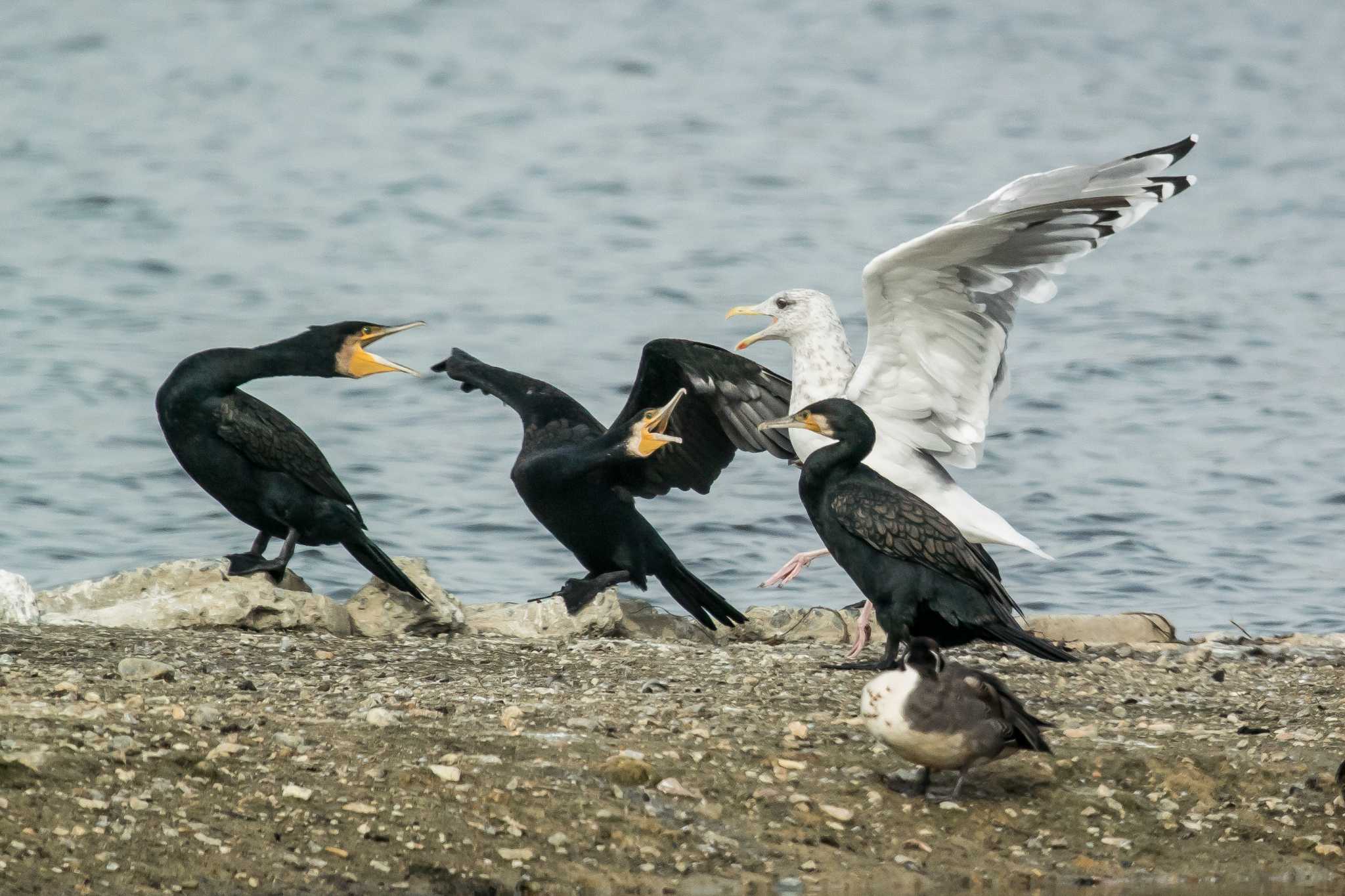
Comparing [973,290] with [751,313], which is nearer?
[973,290]

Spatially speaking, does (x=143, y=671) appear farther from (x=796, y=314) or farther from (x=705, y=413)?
(x=796, y=314)

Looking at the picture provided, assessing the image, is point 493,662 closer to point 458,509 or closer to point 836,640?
point 836,640

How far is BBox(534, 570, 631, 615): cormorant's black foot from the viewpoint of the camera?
721 centimetres

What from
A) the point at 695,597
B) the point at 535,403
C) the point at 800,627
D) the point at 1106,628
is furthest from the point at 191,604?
the point at 1106,628

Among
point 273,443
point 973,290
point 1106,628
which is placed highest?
point 973,290

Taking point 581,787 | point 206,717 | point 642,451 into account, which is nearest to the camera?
point 581,787

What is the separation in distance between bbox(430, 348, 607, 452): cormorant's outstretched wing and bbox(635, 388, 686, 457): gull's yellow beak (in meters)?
0.41

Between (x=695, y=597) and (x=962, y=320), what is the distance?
1544mm

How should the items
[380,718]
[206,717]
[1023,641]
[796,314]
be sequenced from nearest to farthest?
[206,717]
[380,718]
[1023,641]
[796,314]

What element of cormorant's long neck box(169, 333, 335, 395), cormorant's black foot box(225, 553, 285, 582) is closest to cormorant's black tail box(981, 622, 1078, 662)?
cormorant's black foot box(225, 553, 285, 582)

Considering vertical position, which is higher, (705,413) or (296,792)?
(705,413)

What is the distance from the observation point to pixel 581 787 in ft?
15.5

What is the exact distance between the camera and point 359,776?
464 cm

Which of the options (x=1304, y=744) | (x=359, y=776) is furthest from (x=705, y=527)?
(x=359, y=776)
